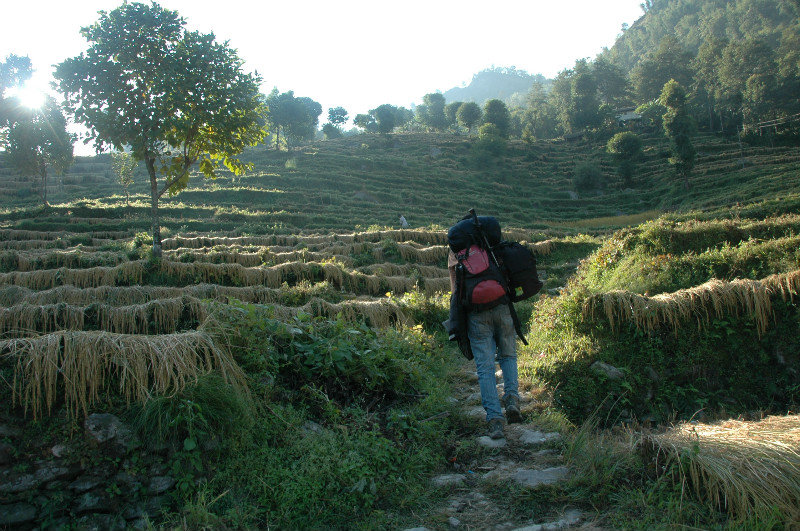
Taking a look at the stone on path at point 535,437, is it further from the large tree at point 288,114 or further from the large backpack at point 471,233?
the large tree at point 288,114

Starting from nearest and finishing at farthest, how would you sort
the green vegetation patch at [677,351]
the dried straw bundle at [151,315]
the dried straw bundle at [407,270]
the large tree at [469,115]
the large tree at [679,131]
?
the green vegetation patch at [677,351] → the dried straw bundle at [151,315] → the dried straw bundle at [407,270] → the large tree at [679,131] → the large tree at [469,115]

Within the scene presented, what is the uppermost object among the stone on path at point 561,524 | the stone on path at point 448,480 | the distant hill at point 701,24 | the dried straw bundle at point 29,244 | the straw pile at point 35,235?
the distant hill at point 701,24

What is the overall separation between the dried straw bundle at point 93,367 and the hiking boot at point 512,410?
96.7 inches

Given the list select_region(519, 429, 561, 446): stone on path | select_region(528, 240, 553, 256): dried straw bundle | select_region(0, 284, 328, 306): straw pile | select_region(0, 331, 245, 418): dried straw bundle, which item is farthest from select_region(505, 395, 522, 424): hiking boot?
select_region(528, 240, 553, 256): dried straw bundle

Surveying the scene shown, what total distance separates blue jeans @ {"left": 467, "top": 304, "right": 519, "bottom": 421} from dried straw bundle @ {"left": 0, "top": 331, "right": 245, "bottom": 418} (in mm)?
2190

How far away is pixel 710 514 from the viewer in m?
2.89

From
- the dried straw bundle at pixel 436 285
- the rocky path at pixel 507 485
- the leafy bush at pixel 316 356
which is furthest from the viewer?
the dried straw bundle at pixel 436 285

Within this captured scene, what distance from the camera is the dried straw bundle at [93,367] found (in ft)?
10.9

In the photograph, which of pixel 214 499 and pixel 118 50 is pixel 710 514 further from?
pixel 118 50

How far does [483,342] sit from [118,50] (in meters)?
15.9

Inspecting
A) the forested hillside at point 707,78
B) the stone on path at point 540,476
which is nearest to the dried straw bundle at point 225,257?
the stone on path at point 540,476

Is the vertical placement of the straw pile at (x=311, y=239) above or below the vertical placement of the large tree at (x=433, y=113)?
below

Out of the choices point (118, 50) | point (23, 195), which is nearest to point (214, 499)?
point (118, 50)

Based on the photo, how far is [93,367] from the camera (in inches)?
136
